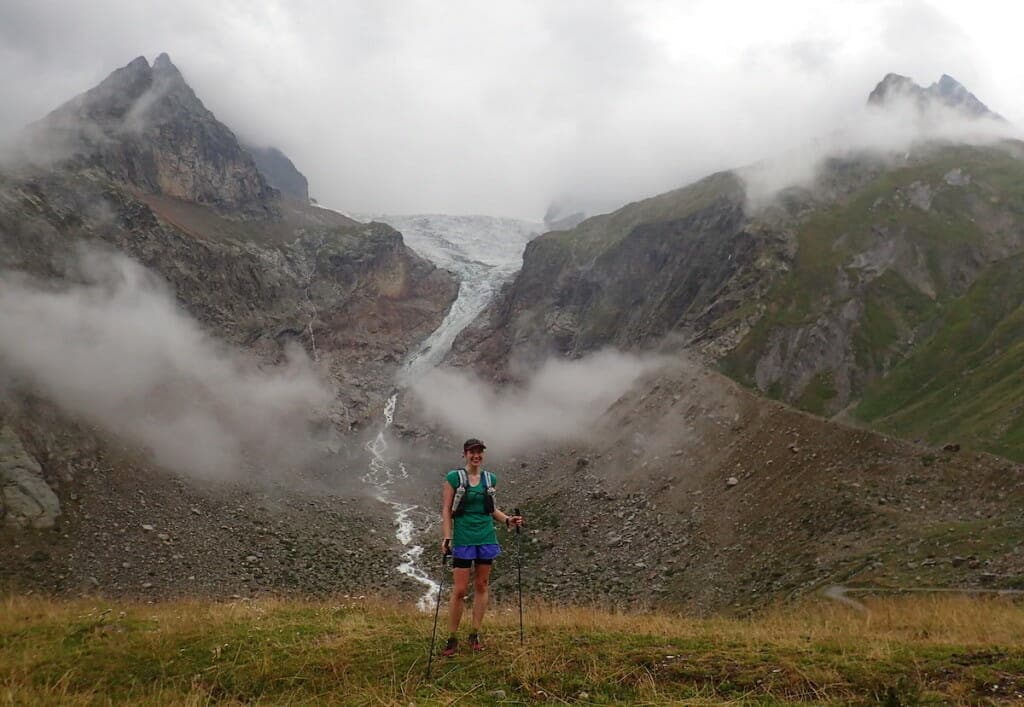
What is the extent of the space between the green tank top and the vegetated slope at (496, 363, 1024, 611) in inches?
751

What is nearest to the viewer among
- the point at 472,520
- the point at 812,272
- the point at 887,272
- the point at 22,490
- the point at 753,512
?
the point at 472,520

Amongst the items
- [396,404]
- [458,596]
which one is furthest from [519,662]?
[396,404]

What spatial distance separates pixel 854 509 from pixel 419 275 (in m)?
152

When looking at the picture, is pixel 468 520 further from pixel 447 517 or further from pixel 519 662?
pixel 519 662

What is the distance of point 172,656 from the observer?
1120 cm

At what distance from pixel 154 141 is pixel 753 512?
140 metres

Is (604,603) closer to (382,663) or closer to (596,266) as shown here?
(382,663)

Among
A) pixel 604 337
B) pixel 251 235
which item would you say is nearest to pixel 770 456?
pixel 604 337

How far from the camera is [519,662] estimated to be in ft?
31.3

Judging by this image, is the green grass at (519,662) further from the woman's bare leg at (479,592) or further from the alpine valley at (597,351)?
the alpine valley at (597,351)

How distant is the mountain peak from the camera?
148125 millimetres

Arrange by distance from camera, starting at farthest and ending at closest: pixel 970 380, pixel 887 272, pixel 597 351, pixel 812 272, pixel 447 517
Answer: pixel 597 351 → pixel 812 272 → pixel 887 272 → pixel 970 380 → pixel 447 517

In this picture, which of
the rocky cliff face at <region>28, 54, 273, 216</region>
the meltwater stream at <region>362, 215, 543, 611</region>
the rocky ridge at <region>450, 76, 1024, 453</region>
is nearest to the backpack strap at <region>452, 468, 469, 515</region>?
the meltwater stream at <region>362, 215, 543, 611</region>

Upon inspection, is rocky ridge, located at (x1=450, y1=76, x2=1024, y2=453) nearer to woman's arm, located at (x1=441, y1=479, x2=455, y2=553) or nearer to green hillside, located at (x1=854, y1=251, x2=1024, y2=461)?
green hillside, located at (x1=854, y1=251, x2=1024, y2=461)
